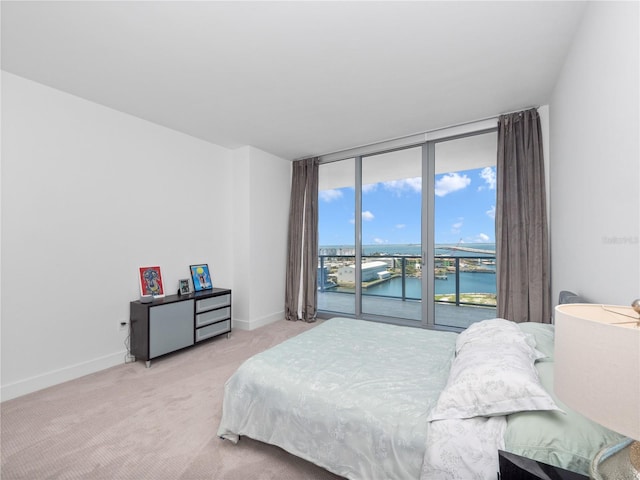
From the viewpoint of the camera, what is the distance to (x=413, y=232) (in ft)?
13.8

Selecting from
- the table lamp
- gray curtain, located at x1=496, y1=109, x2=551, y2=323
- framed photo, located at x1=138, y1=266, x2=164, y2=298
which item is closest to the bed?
the table lamp

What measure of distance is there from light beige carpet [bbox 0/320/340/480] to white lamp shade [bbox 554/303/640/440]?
4.54 ft

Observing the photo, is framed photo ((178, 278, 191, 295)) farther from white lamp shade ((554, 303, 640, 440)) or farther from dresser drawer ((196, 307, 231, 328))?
white lamp shade ((554, 303, 640, 440))

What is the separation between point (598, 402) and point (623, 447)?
16.3 inches

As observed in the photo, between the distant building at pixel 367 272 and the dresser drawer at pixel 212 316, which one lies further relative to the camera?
the distant building at pixel 367 272

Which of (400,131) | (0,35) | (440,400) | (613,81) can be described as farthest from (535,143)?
(0,35)

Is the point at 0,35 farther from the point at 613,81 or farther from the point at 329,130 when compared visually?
the point at 613,81

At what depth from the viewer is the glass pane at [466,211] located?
12.5ft

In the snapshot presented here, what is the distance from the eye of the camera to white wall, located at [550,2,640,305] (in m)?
1.22

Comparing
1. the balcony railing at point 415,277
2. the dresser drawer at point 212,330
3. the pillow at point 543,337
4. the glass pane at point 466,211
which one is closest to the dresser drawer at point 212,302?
the dresser drawer at point 212,330

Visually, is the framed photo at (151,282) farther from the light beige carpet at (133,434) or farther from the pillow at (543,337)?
the pillow at (543,337)

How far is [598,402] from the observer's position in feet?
2.06

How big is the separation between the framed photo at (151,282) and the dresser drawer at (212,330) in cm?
63

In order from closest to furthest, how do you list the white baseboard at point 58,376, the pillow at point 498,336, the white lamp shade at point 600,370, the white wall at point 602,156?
the white lamp shade at point 600,370 → the white wall at point 602,156 → the pillow at point 498,336 → the white baseboard at point 58,376
